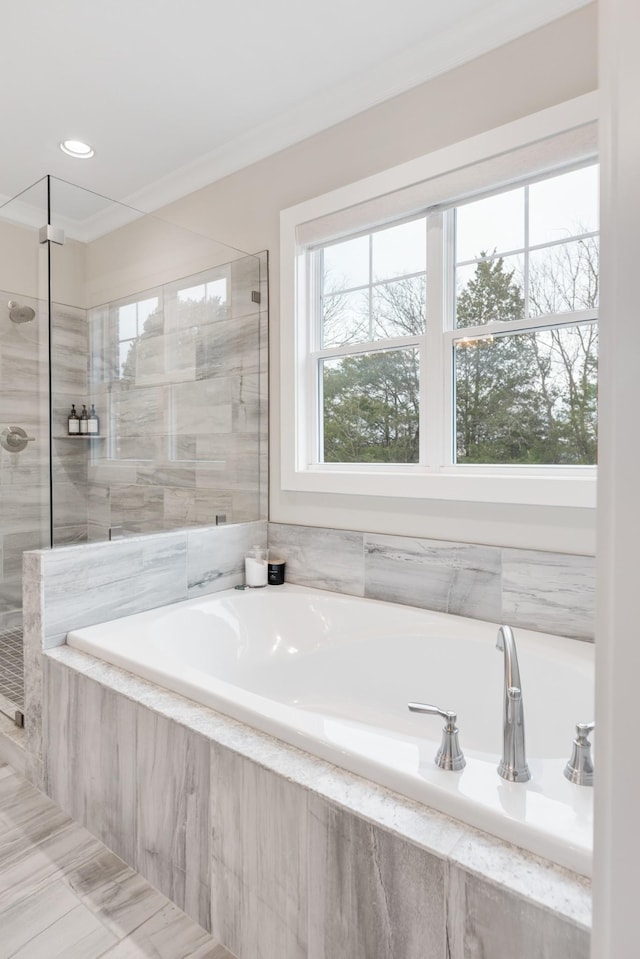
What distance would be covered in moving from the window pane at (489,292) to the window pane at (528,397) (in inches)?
3.4

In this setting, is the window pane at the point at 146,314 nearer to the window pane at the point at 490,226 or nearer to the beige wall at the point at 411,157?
the beige wall at the point at 411,157

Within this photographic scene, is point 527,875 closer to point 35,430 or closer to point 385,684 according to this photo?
point 385,684

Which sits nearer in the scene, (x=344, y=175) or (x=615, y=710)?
(x=615, y=710)

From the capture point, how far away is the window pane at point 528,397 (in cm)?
190

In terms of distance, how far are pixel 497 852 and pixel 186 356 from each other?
2.32 m

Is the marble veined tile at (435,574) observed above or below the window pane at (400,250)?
below

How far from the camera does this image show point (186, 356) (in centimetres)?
265

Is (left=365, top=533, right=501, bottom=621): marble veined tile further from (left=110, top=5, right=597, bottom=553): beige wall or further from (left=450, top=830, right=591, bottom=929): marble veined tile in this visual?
(left=450, top=830, right=591, bottom=929): marble veined tile

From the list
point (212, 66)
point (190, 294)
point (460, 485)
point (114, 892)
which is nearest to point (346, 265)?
point (190, 294)

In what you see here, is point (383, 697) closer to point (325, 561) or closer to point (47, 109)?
point (325, 561)

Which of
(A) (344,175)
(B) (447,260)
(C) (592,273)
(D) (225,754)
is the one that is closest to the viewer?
(D) (225,754)

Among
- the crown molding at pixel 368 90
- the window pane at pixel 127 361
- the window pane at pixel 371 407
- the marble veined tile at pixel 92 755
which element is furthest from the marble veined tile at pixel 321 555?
the crown molding at pixel 368 90

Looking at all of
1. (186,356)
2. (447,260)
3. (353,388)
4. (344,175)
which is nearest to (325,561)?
(353,388)

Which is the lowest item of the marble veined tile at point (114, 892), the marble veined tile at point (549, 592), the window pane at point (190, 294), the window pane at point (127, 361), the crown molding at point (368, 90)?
the marble veined tile at point (114, 892)
